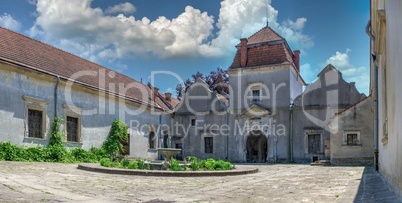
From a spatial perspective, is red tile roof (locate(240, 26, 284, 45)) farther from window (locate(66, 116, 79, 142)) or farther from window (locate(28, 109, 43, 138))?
window (locate(28, 109, 43, 138))

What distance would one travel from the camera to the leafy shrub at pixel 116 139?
25047 millimetres

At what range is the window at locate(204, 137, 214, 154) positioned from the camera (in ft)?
107

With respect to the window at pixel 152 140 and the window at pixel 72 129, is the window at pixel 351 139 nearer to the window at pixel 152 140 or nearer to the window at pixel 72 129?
the window at pixel 152 140

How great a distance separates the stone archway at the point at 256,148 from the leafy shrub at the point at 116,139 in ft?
37.8

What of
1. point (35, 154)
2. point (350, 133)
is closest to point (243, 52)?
point (350, 133)

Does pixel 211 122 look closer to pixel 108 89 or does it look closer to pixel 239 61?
pixel 239 61

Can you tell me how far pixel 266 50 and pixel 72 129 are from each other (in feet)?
56.7

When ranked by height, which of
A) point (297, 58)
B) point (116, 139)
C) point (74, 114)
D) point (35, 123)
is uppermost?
point (297, 58)

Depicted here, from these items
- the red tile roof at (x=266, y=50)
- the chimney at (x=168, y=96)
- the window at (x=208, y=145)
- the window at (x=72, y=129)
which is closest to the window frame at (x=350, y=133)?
the red tile roof at (x=266, y=50)

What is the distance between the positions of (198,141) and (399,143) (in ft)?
90.5

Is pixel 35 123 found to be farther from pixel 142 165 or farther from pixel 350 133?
pixel 350 133

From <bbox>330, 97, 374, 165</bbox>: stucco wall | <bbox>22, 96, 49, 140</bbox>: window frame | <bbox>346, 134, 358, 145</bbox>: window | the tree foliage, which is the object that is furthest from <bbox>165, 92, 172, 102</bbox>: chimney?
<bbox>346, 134, 358, 145</bbox>: window

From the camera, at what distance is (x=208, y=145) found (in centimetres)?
3272

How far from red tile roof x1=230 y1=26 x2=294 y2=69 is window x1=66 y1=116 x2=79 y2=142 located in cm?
1488
